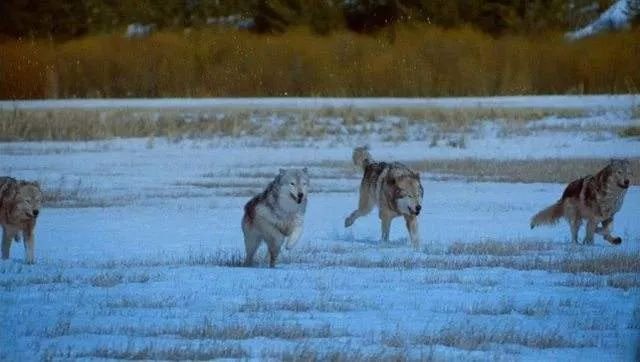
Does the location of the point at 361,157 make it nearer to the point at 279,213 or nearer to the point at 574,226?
the point at 279,213

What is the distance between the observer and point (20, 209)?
5.98 metres

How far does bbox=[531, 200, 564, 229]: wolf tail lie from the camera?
6.46 metres

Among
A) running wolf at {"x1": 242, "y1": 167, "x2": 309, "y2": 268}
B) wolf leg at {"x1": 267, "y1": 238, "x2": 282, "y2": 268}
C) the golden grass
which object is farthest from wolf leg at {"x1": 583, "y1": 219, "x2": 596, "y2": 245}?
wolf leg at {"x1": 267, "y1": 238, "x2": 282, "y2": 268}

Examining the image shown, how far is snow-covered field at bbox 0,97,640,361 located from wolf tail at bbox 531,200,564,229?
6 cm

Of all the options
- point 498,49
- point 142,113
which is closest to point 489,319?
point 498,49

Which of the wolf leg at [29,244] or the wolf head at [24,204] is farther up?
the wolf head at [24,204]

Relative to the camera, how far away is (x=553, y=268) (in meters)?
5.96

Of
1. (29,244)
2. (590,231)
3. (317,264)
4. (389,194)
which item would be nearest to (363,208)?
(389,194)

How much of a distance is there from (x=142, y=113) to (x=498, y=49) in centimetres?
181

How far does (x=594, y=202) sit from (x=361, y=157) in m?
1.20

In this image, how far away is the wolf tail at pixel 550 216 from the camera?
21.2 ft

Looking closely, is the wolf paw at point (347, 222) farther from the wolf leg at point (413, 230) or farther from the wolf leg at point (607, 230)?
the wolf leg at point (607, 230)

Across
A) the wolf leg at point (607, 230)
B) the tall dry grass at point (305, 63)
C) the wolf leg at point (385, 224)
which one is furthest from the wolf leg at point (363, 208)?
the wolf leg at point (607, 230)

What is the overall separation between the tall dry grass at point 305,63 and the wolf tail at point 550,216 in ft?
1.93
